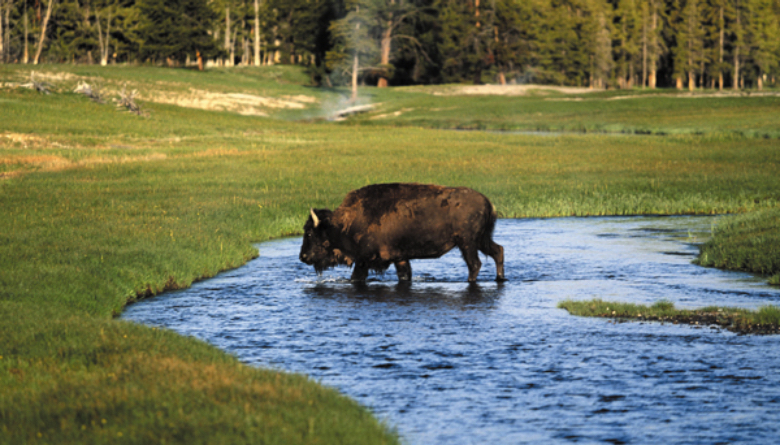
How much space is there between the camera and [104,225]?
784 inches

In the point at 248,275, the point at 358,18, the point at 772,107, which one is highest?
the point at 358,18

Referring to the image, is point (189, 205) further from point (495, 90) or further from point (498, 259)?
point (495, 90)

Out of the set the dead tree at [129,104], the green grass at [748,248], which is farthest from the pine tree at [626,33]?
the green grass at [748,248]

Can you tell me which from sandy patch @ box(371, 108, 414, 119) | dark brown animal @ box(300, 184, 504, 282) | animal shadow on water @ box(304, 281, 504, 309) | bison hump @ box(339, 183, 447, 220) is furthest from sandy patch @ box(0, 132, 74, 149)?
sandy patch @ box(371, 108, 414, 119)

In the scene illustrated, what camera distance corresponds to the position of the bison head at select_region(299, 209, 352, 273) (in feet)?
53.2

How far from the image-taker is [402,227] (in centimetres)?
1566

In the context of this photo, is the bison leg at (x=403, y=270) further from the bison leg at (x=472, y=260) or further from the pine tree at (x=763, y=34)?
the pine tree at (x=763, y=34)

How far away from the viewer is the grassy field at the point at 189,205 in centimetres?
789

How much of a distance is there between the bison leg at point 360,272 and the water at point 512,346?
216 mm

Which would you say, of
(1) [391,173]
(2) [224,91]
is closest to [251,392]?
(1) [391,173]

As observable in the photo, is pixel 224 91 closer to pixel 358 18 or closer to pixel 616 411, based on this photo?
pixel 358 18

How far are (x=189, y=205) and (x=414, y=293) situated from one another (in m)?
11.2

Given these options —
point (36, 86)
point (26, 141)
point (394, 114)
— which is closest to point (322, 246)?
point (26, 141)

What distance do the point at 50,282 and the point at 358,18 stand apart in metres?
89.0
